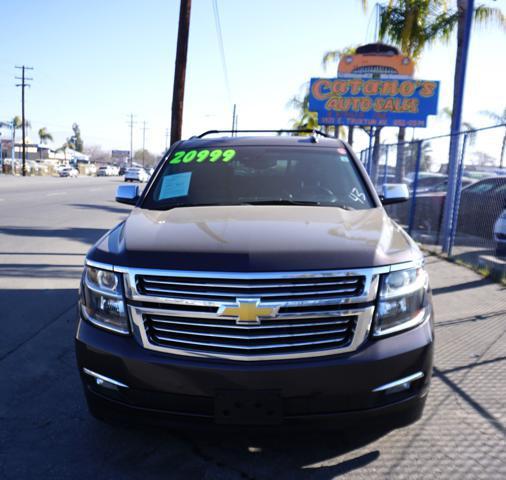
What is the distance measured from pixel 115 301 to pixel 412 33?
2003 cm

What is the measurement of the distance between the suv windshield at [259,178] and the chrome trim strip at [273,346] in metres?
1.37

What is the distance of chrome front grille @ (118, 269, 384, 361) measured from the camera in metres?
2.46

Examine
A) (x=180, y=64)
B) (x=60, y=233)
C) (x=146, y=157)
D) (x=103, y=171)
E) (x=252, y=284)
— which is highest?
(x=180, y=64)

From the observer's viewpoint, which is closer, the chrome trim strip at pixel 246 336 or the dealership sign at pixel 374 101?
the chrome trim strip at pixel 246 336

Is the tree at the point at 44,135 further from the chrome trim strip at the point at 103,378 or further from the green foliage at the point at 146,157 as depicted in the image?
the chrome trim strip at the point at 103,378

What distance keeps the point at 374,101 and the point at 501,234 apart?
10.5 meters

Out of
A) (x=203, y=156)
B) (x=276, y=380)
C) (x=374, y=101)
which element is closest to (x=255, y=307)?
(x=276, y=380)

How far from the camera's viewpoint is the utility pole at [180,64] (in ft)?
37.0

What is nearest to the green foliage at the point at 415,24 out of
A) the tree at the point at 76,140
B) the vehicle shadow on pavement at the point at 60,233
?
the vehicle shadow on pavement at the point at 60,233

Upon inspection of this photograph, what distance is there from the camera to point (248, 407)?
95.4 inches

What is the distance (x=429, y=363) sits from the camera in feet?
8.76

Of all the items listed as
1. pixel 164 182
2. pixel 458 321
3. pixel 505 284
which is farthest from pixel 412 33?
pixel 164 182

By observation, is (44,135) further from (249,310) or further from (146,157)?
(249,310)

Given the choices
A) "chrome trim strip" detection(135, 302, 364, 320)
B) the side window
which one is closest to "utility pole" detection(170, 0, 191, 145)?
the side window
